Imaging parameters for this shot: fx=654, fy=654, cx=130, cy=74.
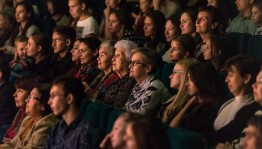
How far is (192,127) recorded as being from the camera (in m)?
2.57

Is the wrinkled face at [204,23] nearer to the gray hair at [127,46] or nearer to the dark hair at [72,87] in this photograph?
the gray hair at [127,46]

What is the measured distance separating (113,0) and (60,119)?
1837 mm

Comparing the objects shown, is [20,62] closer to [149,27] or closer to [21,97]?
[21,97]

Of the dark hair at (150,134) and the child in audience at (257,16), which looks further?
the child in audience at (257,16)

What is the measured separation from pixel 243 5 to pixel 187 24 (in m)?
0.33

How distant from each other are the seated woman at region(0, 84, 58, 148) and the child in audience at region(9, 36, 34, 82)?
0.81m

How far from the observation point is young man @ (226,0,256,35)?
3.59 meters

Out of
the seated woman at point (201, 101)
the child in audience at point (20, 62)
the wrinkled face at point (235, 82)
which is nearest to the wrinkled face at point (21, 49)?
the child in audience at point (20, 62)

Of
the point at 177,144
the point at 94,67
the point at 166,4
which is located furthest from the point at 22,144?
the point at 166,4

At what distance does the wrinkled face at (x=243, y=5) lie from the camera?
3637 millimetres

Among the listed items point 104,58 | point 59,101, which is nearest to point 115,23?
point 104,58

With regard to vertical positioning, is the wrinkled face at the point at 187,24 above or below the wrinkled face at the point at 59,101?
above

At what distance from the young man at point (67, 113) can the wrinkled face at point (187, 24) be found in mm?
1068

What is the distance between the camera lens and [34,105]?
3.05 meters
